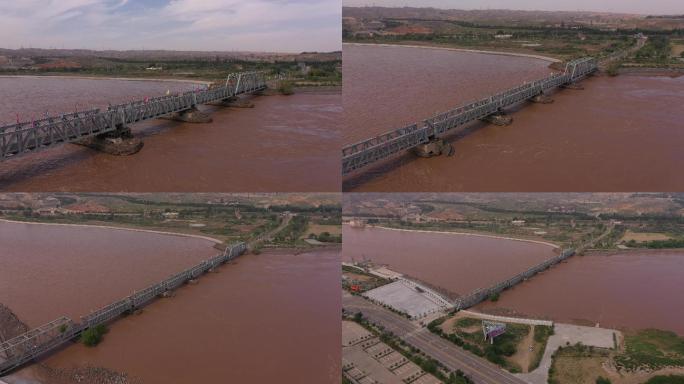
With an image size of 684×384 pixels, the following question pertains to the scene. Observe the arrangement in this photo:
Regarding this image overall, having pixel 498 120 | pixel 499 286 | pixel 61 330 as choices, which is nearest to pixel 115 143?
pixel 61 330

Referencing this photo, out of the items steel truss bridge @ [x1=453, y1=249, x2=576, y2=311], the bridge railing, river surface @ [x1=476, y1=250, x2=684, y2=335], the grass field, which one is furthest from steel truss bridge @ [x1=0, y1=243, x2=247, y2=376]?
the grass field

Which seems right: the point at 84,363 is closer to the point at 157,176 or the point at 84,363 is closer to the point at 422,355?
the point at 157,176

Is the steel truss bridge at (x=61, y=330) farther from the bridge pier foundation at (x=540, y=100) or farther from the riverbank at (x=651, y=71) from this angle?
the riverbank at (x=651, y=71)

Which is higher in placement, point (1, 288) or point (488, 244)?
point (1, 288)

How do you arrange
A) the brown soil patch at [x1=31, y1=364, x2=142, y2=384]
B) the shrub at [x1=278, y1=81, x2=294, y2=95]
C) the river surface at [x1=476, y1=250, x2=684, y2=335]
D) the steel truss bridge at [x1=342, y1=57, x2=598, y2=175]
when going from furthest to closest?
1. the shrub at [x1=278, y1=81, x2=294, y2=95]
2. the river surface at [x1=476, y1=250, x2=684, y2=335]
3. the brown soil patch at [x1=31, y1=364, x2=142, y2=384]
4. the steel truss bridge at [x1=342, y1=57, x2=598, y2=175]

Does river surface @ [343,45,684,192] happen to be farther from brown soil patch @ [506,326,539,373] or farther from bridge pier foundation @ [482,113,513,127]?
brown soil patch @ [506,326,539,373]

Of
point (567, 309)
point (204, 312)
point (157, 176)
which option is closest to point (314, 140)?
point (157, 176)
